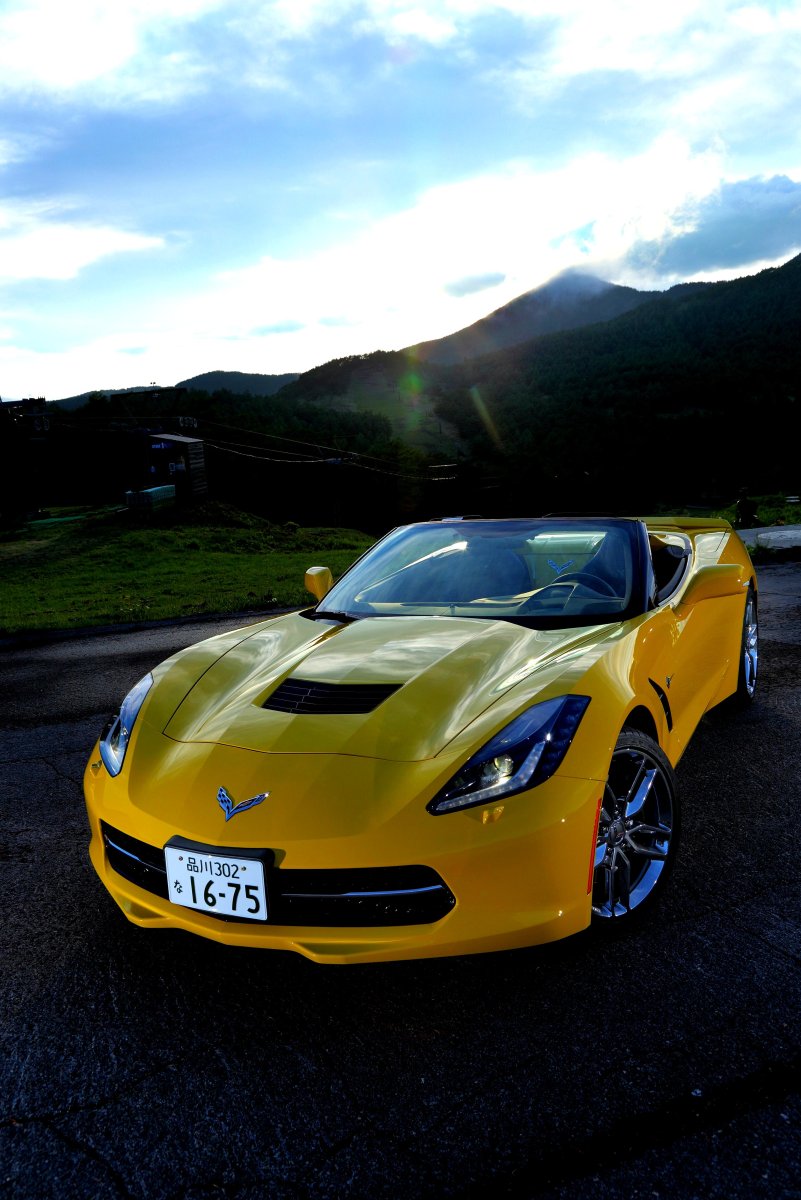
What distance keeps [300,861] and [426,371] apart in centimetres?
13508

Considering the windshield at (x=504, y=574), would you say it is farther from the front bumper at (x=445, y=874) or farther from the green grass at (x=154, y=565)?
the green grass at (x=154, y=565)

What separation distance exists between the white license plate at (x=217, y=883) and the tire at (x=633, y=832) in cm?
102

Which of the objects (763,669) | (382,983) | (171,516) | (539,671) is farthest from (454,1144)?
(171,516)

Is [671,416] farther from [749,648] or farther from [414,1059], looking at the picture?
[414,1059]

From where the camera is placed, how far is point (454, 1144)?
1770 mm

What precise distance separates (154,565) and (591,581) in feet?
72.1

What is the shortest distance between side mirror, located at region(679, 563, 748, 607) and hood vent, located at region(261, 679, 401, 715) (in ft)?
5.03

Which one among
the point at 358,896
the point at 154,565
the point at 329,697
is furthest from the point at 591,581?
the point at 154,565

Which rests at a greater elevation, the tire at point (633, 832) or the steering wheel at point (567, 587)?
the steering wheel at point (567, 587)

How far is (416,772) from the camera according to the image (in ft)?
7.44

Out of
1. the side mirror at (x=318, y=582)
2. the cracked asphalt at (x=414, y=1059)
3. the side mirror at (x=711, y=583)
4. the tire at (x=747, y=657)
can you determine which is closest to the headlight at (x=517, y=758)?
the cracked asphalt at (x=414, y=1059)

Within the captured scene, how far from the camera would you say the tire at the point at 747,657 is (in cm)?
489

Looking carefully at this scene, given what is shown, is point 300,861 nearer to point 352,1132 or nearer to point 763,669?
point 352,1132

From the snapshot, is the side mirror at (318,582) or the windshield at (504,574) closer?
the windshield at (504,574)
